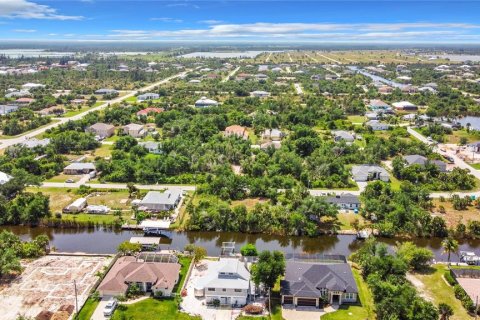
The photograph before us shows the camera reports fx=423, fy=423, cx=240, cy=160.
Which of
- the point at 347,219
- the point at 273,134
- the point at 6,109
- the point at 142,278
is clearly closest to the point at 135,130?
the point at 273,134

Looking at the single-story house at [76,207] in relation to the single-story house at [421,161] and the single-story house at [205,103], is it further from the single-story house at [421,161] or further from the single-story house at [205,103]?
the single-story house at [205,103]

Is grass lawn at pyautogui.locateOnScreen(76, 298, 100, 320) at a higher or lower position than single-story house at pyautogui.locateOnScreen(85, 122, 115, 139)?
lower

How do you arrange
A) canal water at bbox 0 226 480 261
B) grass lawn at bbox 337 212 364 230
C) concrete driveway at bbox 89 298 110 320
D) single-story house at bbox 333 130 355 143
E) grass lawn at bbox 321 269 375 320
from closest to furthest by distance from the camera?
concrete driveway at bbox 89 298 110 320
grass lawn at bbox 321 269 375 320
canal water at bbox 0 226 480 261
grass lawn at bbox 337 212 364 230
single-story house at bbox 333 130 355 143

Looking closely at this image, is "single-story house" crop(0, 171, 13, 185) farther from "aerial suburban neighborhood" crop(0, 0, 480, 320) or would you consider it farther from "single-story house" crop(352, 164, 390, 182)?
"single-story house" crop(352, 164, 390, 182)

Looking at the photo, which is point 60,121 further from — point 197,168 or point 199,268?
point 199,268

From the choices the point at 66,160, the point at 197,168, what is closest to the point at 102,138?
the point at 66,160

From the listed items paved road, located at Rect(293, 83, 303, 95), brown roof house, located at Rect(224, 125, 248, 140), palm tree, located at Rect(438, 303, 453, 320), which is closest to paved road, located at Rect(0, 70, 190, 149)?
brown roof house, located at Rect(224, 125, 248, 140)
